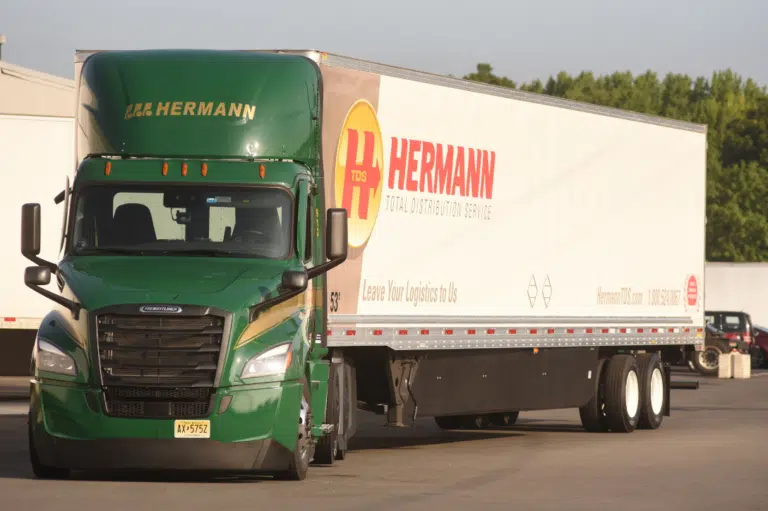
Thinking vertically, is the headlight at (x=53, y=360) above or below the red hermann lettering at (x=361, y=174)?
below

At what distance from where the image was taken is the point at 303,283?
1514 centimetres

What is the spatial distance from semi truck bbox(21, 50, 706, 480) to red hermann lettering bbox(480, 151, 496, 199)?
3 centimetres

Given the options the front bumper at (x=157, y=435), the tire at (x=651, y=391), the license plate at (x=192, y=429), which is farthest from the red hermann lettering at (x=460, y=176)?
the license plate at (x=192, y=429)

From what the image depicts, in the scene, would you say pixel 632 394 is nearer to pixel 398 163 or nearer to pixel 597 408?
pixel 597 408

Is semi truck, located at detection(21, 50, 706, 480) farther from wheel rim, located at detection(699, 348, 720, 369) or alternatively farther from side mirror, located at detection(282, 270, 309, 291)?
wheel rim, located at detection(699, 348, 720, 369)

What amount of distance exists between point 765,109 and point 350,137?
263 feet

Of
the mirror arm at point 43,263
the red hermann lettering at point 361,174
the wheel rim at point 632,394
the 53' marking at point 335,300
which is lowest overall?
the wheel rim at point 632,394

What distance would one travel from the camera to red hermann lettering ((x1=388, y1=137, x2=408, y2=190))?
744 inches

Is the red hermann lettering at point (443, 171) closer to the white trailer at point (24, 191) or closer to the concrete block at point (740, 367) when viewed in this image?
the white trailer at point (24, 191)

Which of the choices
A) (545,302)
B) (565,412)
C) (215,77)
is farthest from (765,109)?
(215,77)

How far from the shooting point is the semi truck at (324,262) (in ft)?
48.3

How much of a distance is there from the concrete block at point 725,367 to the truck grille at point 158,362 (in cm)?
3253

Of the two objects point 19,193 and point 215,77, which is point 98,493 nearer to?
point 215,77

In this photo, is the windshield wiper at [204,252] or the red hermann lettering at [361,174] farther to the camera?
the red hermann lettering at [361,174]
